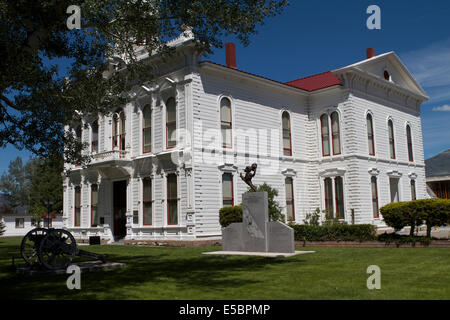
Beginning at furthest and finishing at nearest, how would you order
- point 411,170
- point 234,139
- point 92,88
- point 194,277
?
1. point 411,170
2. point 234,139
3. point 92,88
4. point 194,277

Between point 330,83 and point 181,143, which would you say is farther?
point 330,83

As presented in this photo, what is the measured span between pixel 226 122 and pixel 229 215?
5.60 meters

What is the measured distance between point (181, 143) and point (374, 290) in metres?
16.4

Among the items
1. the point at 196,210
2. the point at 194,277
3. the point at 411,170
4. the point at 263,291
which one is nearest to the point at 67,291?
the point at 194,277

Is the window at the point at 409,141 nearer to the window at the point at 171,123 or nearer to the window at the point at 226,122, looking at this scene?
the window at the point at 226,122

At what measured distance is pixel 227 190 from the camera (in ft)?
82.2

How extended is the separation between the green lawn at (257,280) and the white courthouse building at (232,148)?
9.85 meters

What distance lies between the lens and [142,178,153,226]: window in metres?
25.7

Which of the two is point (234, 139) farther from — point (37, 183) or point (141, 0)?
point (37, 183)

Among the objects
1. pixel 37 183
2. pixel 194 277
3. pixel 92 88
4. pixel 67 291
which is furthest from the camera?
pixel 37 183

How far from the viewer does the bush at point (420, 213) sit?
17.5m

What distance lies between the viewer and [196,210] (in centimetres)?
2311

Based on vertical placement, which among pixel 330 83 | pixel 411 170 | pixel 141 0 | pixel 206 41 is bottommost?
pixel 411 170

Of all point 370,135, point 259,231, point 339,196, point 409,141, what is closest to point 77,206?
point 339,196
